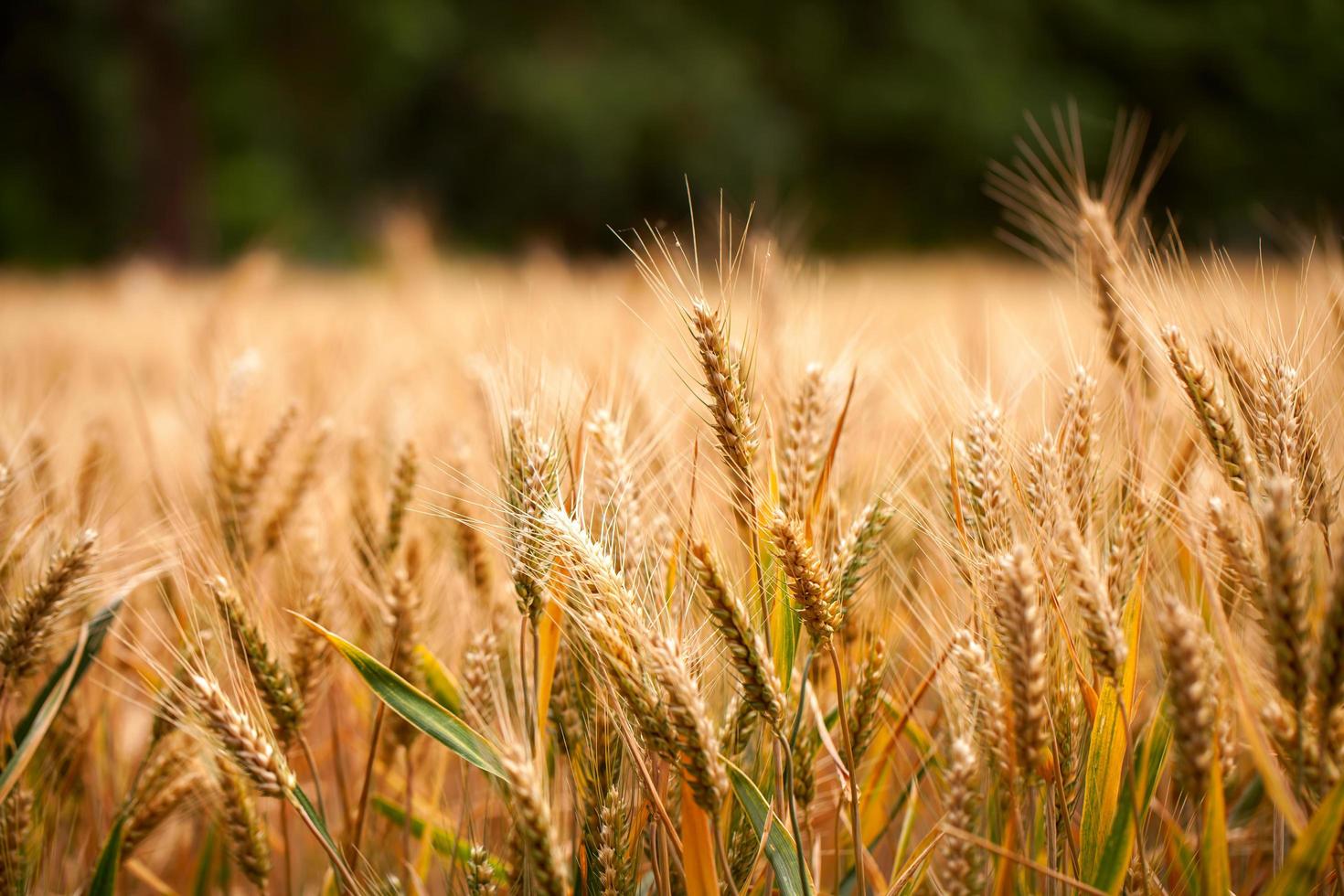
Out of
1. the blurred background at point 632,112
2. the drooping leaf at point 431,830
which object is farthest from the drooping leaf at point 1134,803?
the blurred background at point 632,112

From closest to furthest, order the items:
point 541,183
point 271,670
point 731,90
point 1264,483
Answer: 1. point 1264,483
2. point 271,670
3. point 731,90
4. point 541,183

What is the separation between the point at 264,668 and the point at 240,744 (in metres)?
0.08

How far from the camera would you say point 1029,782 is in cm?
54

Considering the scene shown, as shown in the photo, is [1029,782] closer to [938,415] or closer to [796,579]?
[796,579]

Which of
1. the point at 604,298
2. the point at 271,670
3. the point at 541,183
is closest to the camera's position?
the point at 271,670

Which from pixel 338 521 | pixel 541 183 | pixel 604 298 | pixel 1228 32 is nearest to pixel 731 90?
pixel 541 183

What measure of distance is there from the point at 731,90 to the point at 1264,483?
394 inches

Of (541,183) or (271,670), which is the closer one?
(271,670)

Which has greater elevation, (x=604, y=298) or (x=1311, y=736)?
(x=604, y=298)

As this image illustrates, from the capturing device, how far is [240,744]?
56 centimetres

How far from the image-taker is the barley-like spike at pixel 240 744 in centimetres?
55

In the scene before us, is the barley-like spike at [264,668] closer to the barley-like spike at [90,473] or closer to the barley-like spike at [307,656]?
the barley-like spike at [307,656]

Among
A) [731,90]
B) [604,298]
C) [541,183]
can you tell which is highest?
[731,90]

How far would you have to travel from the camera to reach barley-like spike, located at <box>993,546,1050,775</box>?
48 cm
